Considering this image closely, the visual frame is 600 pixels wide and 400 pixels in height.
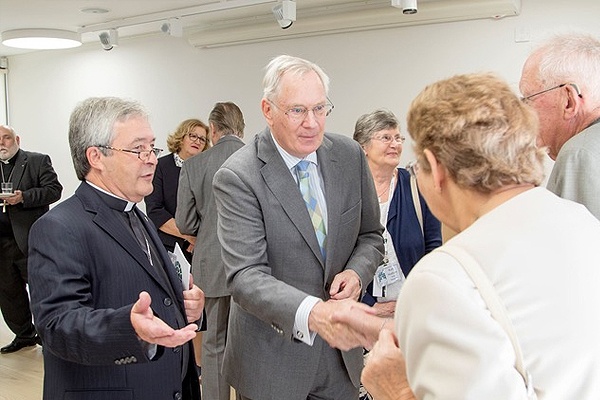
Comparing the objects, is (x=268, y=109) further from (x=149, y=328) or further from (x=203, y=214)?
(x=203, y=214)

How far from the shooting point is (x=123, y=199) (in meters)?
1.85

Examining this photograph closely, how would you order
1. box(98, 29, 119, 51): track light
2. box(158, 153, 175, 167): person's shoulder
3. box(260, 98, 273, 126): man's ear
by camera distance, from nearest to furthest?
box(260, 98, 273, 126): man's ear < box(158, 153, 175, 167): person's shoulder < box(98, 29, 119, 51): track light

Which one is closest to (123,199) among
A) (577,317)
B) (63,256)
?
(63,256)

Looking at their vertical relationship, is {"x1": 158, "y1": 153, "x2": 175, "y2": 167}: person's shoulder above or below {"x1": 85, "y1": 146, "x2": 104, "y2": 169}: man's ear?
below

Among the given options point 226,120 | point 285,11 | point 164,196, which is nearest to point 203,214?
point 226,120

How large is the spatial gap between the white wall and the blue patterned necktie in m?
2.46

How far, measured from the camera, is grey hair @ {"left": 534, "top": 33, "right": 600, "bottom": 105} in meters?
1.60

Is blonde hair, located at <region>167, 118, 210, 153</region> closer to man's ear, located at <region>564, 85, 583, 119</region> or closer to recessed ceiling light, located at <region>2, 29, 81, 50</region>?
recessed ceiling light, located at <region>2, 29, 81, 50</region>

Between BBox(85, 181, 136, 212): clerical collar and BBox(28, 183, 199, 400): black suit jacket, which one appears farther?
BBox(85, 181, 136, 212): clerical collar

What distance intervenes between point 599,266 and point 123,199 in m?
1.33

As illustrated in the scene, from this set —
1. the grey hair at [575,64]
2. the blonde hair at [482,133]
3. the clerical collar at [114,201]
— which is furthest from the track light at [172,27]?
the blonde hair at [482,133]

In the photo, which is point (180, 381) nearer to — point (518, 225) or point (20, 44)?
point (518, 225)

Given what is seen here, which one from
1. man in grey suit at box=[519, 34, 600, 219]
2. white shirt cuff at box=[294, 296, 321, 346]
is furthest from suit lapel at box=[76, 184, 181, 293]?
man in grey suit at box=[519, 34, 600, 219]

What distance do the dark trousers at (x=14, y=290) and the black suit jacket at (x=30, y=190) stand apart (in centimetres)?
15
